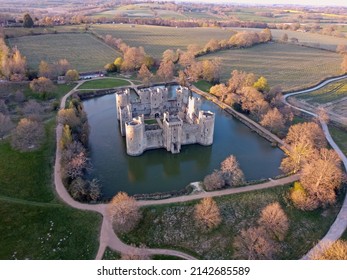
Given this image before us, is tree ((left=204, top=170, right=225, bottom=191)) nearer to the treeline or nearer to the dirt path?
the dirt path

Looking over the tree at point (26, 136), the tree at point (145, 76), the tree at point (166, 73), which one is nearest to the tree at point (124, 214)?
the tree at point (26, 136)

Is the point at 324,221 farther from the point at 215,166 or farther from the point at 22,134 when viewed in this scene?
the point at 22,134

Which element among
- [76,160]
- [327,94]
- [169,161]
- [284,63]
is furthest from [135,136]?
[284,63]

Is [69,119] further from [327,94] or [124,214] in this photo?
[327,94]

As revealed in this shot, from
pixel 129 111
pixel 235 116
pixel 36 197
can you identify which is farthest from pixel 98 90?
pixel 36 197

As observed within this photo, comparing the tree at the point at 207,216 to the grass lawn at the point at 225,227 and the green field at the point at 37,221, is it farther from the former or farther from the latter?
the green field at the point at 37,221

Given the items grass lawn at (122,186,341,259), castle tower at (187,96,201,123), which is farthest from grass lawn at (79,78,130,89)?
grass lawn at (122,186,341,259)
